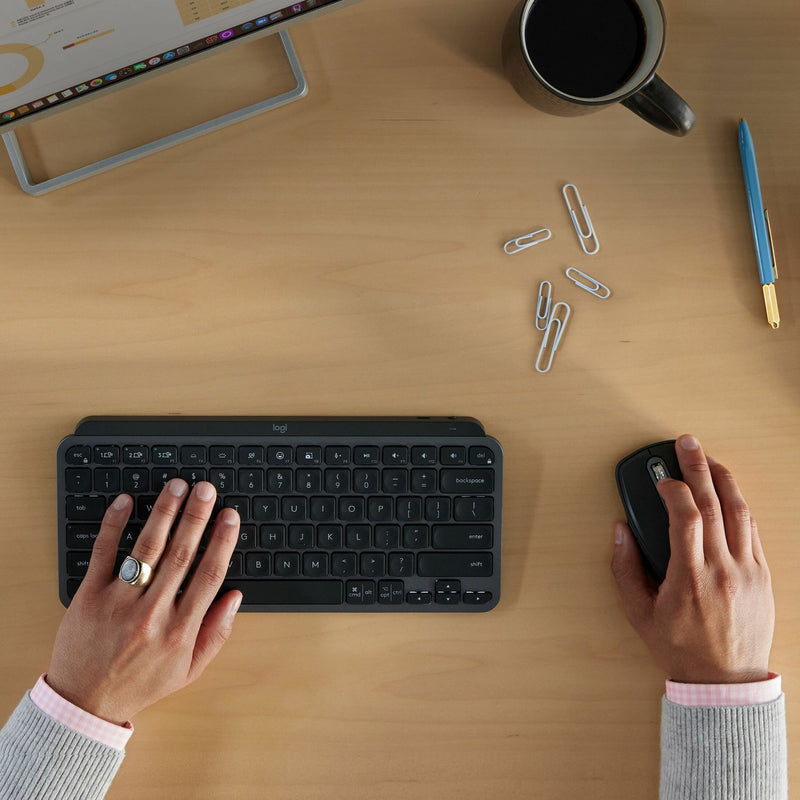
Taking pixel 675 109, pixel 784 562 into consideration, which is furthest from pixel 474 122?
pixel 784 562

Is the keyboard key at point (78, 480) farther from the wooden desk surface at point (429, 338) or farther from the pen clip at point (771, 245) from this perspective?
the pen clip at point (771, 245)

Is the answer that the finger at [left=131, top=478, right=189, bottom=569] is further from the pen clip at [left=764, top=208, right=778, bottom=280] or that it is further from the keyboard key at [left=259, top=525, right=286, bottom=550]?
the pen clip at [left=764, top=208, right=778, bottom=280]

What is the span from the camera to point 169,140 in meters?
0.79

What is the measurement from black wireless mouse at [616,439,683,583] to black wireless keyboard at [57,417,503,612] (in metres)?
0.15

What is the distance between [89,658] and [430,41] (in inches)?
31.1

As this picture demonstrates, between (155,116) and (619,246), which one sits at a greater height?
(155,116)

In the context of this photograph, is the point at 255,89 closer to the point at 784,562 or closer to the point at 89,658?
the point at 89,658

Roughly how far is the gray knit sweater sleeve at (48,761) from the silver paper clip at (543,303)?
2.20 ft

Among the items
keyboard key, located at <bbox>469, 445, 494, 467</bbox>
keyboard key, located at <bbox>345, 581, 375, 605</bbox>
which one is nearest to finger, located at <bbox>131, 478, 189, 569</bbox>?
keyboard key, located at <bbox>345, 581, 375, 605</bbox>

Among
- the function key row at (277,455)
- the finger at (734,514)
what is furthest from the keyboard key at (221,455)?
the finger at (734,514)

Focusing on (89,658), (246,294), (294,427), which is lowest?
(89,658)

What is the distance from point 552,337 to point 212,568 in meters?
0.47

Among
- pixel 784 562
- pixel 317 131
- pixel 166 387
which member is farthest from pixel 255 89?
pixel 784 562

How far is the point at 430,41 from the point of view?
2.65 feet
